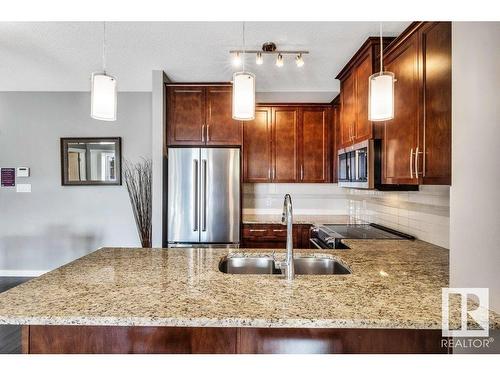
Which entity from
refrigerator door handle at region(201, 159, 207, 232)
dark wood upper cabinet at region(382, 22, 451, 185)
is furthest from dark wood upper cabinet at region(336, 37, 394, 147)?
refrigerator door handle at region(201, 159, 207, 232)

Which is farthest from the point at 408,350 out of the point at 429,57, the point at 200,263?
the point at 429,57

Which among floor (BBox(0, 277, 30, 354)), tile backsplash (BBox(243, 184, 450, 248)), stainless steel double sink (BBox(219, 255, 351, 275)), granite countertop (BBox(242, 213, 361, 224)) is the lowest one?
floor (BBox(0, 277, 30, 354))

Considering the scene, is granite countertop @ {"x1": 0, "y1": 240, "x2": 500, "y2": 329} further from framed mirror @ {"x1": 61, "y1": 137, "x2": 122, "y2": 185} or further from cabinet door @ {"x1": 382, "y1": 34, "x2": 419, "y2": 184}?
framed mirror @ {"x1": 61, "y1": 137, "x2": 122, "y2": 185}

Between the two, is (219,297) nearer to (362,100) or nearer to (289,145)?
(362,100)

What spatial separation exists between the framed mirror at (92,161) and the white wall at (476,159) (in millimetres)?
4096

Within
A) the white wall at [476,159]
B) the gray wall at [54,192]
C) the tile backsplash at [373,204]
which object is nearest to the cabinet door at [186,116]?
the gray wall at [54,192]

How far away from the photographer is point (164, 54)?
2.98 metres

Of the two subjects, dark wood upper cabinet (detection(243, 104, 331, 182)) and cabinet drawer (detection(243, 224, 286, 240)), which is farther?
dark wood upper cabinet (detection(243, 104, 331, 182))

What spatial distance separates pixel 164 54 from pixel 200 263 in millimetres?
2199

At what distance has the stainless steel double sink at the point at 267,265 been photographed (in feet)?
6.23

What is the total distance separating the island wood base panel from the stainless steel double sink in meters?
0.74

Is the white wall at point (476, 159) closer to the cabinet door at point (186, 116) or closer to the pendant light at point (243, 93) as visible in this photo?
the pendant light at point (243, 93)

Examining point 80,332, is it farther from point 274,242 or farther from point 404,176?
point 274,242

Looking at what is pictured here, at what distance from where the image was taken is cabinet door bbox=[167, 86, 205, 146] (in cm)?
365
